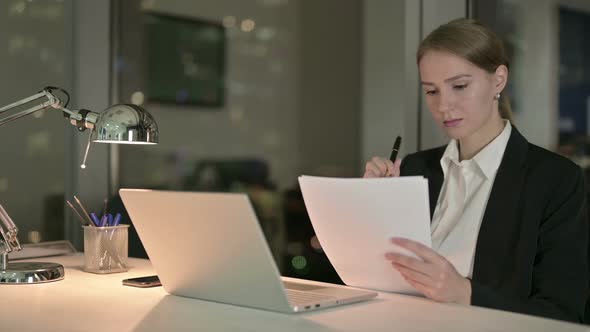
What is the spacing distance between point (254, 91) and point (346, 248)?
7.49 ft

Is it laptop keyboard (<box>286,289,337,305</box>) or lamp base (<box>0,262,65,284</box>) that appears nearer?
laptop keyboard (<box>286,289,337,305</box>)

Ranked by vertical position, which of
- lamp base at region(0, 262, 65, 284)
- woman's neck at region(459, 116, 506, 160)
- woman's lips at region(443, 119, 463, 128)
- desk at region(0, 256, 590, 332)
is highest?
woman's lips at region(443, 119, 463, 128)

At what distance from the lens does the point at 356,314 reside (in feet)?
3.72

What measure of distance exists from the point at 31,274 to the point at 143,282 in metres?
0.25

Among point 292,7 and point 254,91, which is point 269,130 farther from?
point 292,7

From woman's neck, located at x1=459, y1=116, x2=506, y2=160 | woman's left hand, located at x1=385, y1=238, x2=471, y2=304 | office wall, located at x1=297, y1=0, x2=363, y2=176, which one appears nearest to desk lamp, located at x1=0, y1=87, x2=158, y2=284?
woman's left hand, located at x1=385, y1=238, x2=471, y2=304

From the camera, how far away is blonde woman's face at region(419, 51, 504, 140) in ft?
5.78

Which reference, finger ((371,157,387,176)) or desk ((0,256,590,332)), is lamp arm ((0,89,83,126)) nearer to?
desk ((0,256,590,332))

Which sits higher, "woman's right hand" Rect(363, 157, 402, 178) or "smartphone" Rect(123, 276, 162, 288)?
"woman's right hand" Rect(363, 157, 402, 178)

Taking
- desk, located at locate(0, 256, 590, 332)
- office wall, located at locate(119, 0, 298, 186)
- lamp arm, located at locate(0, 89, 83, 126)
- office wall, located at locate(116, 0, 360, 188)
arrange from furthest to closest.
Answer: office wall, located at locate(119, 0, 298, 186) → office wall, located at locate(116, 0, 360, 188) → lamp arm, located at locate(0, 89, 83, 126) → desk, located at locate(0, 256, 590, 332)

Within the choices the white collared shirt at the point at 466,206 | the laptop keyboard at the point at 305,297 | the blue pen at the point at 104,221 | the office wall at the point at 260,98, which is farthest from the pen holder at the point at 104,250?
the office wall at the point at 260,98

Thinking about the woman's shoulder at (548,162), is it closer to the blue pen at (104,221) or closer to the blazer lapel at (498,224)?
the blazer lapel at (498,224)

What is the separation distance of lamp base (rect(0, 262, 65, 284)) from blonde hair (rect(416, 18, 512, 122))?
3.35 feet

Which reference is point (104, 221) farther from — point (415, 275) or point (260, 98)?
point (260, 98)
